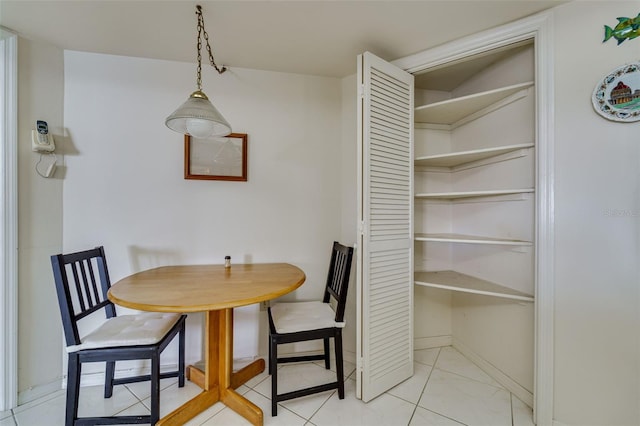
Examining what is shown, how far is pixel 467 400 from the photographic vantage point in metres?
1.64

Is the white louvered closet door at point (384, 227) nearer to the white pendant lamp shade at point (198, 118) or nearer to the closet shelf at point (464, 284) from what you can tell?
the closet shelf at point (464, 284)

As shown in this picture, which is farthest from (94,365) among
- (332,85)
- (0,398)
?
(332,85)

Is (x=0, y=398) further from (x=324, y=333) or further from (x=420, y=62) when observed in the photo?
(x=420, y=62)

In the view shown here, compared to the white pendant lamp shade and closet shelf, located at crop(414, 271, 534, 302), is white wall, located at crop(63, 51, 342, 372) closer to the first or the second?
the white pendant lamp shade

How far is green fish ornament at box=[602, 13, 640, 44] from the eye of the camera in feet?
3.94

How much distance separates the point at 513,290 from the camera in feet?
5.56

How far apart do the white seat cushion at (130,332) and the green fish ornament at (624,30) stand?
278cm

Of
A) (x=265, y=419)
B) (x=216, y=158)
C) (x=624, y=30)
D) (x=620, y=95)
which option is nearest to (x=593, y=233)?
(x=620, y=95)

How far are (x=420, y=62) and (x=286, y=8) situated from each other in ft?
3.18

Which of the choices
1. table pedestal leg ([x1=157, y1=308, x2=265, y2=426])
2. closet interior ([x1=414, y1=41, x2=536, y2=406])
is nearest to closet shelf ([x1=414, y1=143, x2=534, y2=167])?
closet interior ([x1=414, y1=41, x2=536, y2=406])

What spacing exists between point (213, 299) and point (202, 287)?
0.73 ft

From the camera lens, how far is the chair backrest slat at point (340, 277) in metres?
1.62

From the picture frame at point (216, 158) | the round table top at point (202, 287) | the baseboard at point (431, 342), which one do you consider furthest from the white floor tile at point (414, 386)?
the picture frame at point (216, 158)

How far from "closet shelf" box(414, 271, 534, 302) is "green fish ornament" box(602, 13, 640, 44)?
54.8 inches
